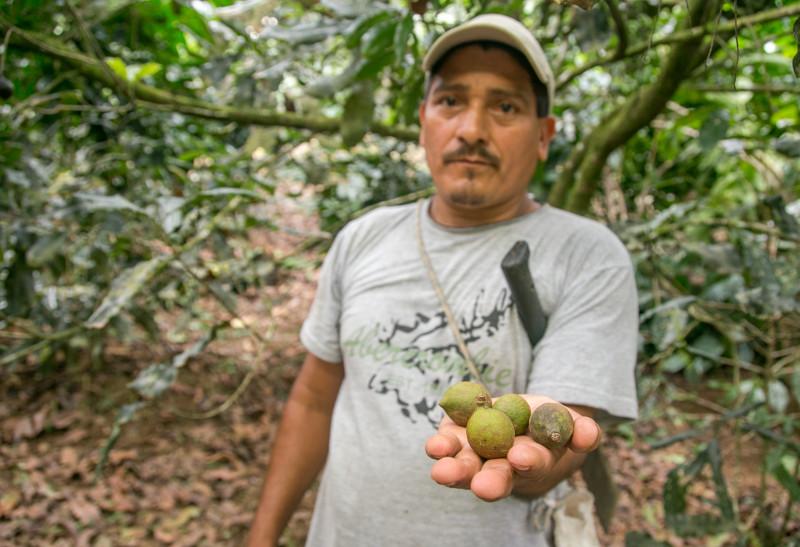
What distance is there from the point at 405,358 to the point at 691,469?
0.98 m

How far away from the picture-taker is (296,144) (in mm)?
2379

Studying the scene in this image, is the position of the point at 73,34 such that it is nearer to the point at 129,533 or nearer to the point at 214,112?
the point at 214,112

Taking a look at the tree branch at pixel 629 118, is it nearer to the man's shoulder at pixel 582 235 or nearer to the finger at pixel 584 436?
the man's shoulder at pixel 582 235

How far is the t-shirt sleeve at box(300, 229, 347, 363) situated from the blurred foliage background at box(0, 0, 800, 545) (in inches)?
16.5

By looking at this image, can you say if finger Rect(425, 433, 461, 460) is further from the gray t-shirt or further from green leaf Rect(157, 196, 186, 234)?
green leaf Rect(157, 196, 186, 234)

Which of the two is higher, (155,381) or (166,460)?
(155,381)

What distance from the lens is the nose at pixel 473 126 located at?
1.25m

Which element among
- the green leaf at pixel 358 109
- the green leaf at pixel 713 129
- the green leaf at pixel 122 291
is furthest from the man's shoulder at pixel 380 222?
the green leaf at pixel 713 129

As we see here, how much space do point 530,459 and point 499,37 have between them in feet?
2.82

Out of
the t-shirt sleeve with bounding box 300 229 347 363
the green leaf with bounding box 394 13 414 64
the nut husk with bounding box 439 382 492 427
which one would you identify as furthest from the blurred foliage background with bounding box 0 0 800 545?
the nut husk with bounding box 439 382 492 427

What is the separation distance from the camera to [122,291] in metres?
1.58

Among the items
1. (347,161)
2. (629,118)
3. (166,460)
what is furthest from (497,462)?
(166,460)

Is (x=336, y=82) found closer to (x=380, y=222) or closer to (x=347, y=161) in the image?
(x=380, y=222)

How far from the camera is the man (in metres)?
1.14
